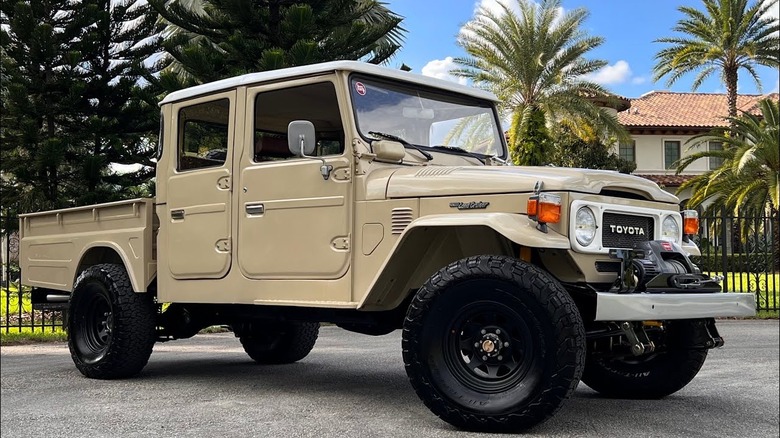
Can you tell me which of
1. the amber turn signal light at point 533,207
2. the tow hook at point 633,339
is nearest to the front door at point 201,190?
the amber turn signal light at point 533,207

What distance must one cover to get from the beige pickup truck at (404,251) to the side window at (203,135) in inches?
0.7

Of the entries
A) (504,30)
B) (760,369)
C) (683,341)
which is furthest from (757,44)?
(683,341)

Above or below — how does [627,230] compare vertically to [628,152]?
below

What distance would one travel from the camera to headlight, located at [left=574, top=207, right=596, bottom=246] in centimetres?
483

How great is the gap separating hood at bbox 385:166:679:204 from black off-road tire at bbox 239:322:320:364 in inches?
121

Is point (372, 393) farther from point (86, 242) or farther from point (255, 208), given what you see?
point (86, 242)

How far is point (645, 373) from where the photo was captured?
232 inches

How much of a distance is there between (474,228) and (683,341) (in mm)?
1657

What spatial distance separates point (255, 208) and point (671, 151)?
3966 centimetres

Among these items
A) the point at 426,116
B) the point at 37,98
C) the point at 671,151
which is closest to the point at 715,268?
the point at 426,116

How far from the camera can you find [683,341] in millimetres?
5578

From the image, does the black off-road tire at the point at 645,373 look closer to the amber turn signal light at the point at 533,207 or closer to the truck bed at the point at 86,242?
the amber turn signal light at the point at 533,207

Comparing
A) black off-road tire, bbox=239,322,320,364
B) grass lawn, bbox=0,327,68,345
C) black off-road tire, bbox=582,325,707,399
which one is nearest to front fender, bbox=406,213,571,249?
black off-road tire, bbox=582,325,707,399

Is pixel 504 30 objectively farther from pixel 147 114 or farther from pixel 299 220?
pixel 299 220
